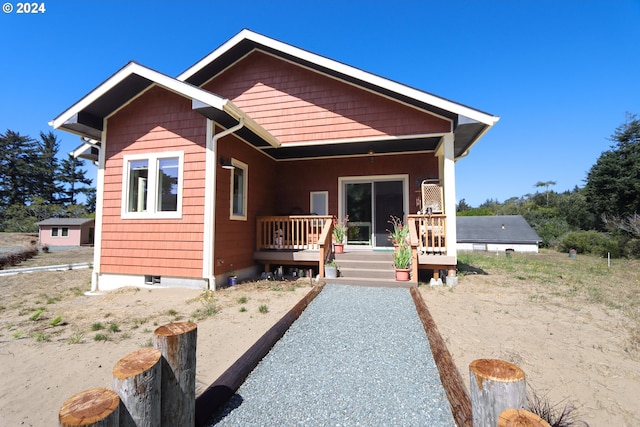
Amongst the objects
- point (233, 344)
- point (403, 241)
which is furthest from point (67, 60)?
point (403, 241)

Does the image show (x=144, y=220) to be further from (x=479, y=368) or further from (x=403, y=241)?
(x=479, y=368)

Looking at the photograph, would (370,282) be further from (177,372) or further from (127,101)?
(127,101)

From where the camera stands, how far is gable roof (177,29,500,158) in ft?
19.6

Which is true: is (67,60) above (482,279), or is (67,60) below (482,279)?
above

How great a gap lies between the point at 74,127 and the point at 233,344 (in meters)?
6.25

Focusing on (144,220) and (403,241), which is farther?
(403,241)

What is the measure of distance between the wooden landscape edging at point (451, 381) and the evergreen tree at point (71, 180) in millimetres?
49990

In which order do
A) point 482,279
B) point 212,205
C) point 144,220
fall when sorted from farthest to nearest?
point 482,279 → point 144,220 → point 212,205

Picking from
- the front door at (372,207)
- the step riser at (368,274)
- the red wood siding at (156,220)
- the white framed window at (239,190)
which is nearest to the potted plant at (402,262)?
the step riser at (368,274)

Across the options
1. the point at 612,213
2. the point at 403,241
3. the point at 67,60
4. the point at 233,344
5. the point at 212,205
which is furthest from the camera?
→ the point at 612,213

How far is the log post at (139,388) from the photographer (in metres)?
1.33

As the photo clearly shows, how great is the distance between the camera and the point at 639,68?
553 inches

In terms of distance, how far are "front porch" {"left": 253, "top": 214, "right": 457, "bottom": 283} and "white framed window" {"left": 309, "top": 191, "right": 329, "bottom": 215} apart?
111 cm
